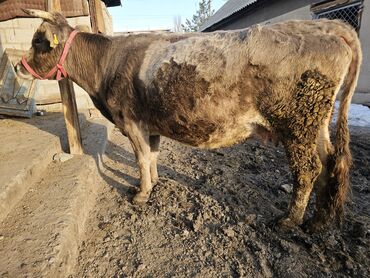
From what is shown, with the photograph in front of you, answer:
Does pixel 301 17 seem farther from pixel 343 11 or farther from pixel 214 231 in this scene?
pixel 214 231

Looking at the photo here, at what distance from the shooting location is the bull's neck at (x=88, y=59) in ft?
11.2

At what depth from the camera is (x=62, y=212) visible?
2.69m

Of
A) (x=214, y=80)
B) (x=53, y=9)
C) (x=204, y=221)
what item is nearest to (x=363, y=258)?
(x=204, y=221)

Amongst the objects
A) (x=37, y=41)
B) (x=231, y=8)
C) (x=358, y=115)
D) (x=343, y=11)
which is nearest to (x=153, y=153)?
(x=37, y=41)

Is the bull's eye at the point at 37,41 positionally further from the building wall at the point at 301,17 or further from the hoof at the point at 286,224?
the building wall at the point at 301,17

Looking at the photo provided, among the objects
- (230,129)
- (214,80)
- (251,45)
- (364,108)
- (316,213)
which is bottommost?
(364,108)

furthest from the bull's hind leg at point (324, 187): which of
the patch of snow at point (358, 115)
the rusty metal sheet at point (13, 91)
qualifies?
the rusty metal sheet at point (13, 91)

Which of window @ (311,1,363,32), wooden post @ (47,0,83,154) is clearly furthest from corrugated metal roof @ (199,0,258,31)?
wooden post @ (47,0,83,154)

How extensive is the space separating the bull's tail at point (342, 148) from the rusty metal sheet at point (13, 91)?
17.4 ft

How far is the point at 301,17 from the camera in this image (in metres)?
10.3

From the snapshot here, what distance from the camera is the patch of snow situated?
6797 millimetres

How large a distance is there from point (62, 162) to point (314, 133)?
3.12 meters

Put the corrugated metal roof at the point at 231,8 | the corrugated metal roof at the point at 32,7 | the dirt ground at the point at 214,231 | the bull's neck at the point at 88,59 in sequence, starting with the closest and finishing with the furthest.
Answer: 1. the dirt ground at the point at 214,231
2. the bull's neck at the point at 88,59
3. the corrugated metal roof at the point at 32,7
4. the corrugated metal roof at the point at 231,8

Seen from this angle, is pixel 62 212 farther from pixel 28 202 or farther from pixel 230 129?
pixel 230 129
